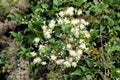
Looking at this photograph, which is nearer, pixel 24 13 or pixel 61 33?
pixel 61 33

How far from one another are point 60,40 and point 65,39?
87 millimetres

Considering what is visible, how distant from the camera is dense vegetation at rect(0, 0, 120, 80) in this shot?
421 centimetres

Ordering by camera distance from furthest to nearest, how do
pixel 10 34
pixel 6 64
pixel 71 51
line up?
pixel 10 34 < pixel 6 64 < pixel 71 51

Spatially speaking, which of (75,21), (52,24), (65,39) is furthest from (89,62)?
(52,24)

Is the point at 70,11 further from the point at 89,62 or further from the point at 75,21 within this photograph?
the point at 89,62

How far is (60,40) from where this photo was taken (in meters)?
4.40

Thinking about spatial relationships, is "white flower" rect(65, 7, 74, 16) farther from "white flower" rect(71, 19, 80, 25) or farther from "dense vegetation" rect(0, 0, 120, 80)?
"white flower" rect(71, 19, 80, 25)

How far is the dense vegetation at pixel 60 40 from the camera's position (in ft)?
13.8

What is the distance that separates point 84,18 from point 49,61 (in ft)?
2.62

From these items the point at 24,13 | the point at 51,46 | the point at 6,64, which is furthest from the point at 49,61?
the point at 24,13

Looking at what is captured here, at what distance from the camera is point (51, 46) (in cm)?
435

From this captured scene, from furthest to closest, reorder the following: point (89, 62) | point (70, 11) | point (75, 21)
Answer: point (70, 11)
point (75, 21)
point (89, 62)

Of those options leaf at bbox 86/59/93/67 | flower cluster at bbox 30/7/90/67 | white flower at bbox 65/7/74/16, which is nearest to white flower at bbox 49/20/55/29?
flower cluster at bbox 30/7/90/67

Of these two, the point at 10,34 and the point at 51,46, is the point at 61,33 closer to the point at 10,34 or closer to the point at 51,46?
the point at 51,46
